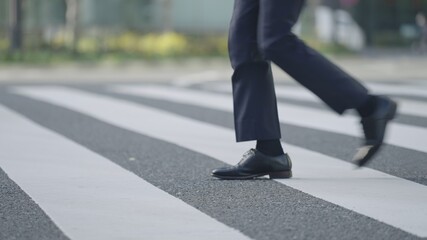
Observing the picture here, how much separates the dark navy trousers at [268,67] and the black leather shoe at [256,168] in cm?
10

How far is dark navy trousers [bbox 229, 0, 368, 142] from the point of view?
4883mm

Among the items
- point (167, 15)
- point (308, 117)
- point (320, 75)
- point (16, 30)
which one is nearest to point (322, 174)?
point (320, 75)

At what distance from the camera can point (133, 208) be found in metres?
4.44

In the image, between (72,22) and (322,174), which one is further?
(72,22)

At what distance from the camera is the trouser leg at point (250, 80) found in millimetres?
5117

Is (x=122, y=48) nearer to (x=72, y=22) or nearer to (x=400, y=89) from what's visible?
(x=72, y=22)

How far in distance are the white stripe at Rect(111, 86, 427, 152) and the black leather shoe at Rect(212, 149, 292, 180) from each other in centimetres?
42

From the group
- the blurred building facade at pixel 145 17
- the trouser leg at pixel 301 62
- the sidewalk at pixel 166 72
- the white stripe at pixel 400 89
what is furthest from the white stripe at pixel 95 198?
the blurred building facade at pixel 145 17

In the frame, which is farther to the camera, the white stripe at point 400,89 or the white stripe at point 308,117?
the white stripe at point 400,89

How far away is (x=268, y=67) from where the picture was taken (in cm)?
520

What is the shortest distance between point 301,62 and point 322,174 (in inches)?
29.9

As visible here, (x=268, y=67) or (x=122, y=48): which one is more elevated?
(x=268, y=67)

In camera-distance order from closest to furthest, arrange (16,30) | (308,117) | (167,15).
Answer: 1. (308,117)
2. (16,30)
3. (167,15)

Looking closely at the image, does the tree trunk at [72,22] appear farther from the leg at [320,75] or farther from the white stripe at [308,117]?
the leg at [320,75]
